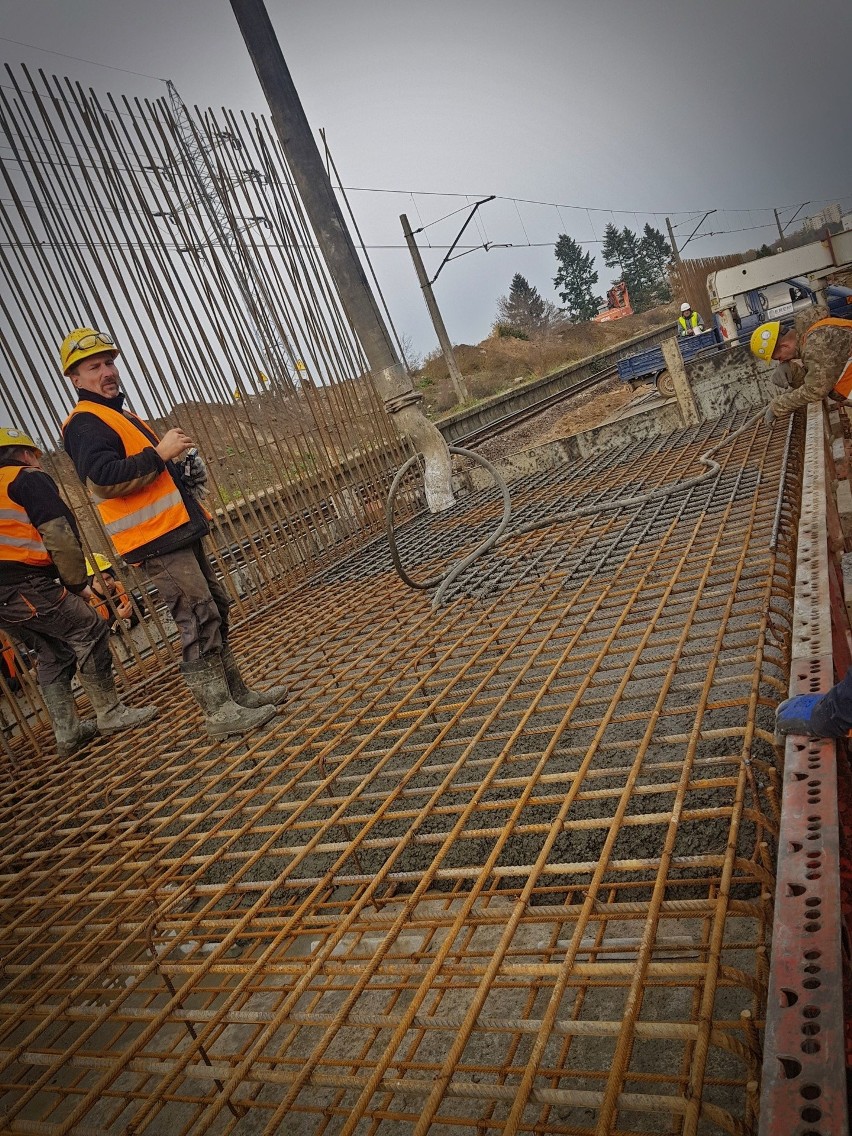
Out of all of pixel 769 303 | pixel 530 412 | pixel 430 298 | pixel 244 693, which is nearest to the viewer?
pixel 244 693

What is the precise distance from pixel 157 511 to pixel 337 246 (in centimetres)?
472

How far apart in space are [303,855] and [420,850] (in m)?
0.34

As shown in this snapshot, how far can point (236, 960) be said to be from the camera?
1819 mm

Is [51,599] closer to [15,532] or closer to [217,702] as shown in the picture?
[15,532]

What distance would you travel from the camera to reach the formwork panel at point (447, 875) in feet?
4.44

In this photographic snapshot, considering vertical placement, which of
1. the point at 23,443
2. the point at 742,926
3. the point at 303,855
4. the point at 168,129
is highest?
the point at 168,129

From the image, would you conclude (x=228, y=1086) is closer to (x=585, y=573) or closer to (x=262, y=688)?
(x=262, y=688)

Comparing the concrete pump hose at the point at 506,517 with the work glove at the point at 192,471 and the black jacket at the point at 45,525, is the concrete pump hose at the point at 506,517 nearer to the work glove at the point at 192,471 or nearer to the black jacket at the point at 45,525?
the work glove at the point at 192,471

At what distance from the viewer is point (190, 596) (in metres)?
3.25

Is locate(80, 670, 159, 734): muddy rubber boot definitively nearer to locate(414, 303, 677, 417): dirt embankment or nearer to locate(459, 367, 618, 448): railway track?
locate(459, 367, 618, 448): railway track

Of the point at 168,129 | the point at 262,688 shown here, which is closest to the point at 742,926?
the point at 262,688

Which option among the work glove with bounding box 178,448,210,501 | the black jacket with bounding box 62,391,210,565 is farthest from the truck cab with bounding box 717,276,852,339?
the black jacket with bounding box 62,391,210,565

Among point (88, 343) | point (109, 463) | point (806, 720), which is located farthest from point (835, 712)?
point (88, 343)

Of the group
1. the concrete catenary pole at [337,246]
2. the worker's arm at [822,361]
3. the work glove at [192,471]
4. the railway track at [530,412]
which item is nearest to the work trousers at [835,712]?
the work glove at [192,471]
